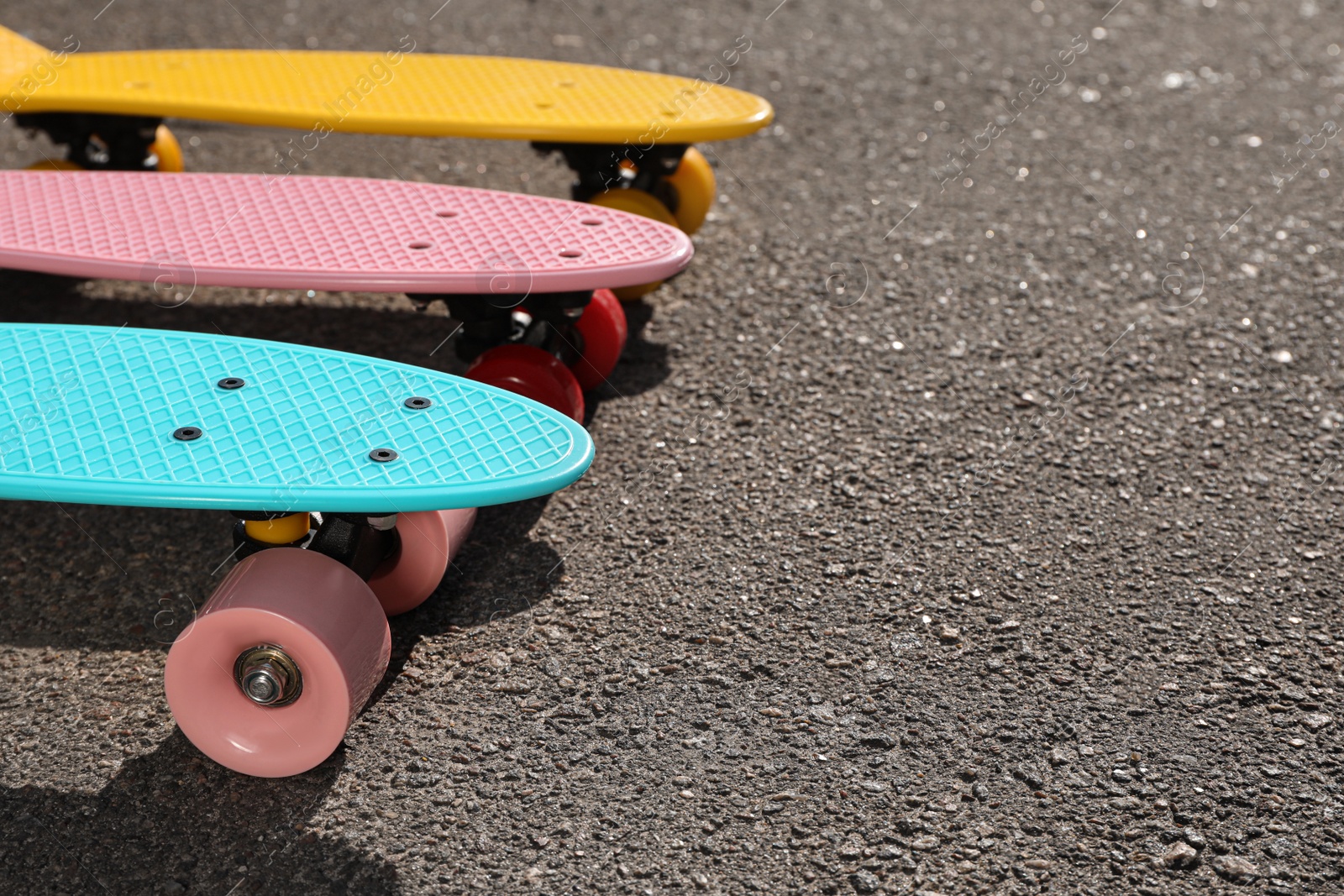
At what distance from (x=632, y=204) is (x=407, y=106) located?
2.17ft

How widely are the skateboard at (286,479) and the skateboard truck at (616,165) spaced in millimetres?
1312

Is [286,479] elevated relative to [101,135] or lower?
elevated

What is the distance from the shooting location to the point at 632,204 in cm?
327

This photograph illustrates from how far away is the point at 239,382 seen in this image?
2143 millimetres

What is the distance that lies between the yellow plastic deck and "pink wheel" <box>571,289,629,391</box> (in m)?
0.52

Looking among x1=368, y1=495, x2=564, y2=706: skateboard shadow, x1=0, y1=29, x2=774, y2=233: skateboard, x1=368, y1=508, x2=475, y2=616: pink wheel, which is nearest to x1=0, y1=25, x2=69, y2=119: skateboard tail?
x1=0, y1=29, x2=774, y2=233: skateboard

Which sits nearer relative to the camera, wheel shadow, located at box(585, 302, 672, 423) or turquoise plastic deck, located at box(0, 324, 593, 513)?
turquoise plastic deck, located at box(0, 324, 593, 513)

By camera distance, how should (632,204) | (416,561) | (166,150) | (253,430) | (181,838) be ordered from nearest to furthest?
1. (181,838)
2. (253,430)
3. (416,561)
4. (632,204)
5. (166,150)

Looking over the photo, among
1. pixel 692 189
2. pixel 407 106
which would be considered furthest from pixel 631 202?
pixel 407 106

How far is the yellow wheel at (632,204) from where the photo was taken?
3264 millimetres

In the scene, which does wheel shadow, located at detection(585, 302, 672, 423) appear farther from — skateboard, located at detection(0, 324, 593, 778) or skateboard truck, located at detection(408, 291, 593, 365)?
skateboard, located at detection(0, 324, 593, 778)

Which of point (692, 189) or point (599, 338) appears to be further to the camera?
point (692, 189)

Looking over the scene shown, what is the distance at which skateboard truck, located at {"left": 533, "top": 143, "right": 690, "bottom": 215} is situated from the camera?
10.9ft

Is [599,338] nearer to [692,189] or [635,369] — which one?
[635,369]
